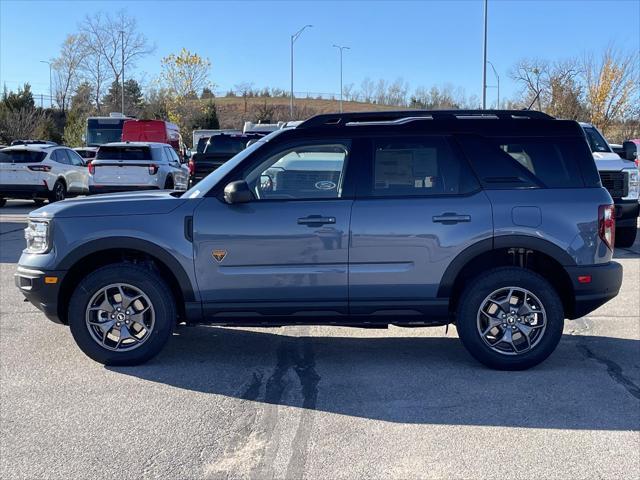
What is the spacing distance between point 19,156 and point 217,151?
6334 mm

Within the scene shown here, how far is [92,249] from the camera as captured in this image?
5582mm

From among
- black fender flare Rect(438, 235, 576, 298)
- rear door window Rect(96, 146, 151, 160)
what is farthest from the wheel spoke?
rear door window Rect(96, 146, 151, 160)

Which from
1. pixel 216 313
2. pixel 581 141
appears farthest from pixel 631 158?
pixel 216 313

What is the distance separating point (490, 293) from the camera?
5.57 meters

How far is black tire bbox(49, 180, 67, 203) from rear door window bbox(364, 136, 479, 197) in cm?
1592

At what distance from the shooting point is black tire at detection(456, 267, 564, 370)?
5.56 m

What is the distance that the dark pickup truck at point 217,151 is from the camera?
1656 cm

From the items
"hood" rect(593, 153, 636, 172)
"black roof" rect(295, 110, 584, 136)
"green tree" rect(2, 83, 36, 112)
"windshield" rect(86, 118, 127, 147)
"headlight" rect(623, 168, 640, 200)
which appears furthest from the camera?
"green tree" rect(2, 83, 36, 112)

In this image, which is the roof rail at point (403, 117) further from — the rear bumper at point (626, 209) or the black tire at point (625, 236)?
the black tire at point (625, 236)

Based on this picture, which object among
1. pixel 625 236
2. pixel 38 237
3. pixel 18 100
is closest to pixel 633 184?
pixel 625 236

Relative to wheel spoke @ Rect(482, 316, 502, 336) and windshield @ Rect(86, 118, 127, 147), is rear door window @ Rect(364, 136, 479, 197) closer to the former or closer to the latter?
wheel spoke @ Rect(482, 316, 502, 336)

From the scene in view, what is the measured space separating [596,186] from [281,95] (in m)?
108

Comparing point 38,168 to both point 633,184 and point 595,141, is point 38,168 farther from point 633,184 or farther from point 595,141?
point 633,184

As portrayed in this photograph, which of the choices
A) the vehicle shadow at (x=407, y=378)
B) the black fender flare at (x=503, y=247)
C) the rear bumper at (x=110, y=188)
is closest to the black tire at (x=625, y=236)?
the vehicle shadow at (x=407, y=378)
